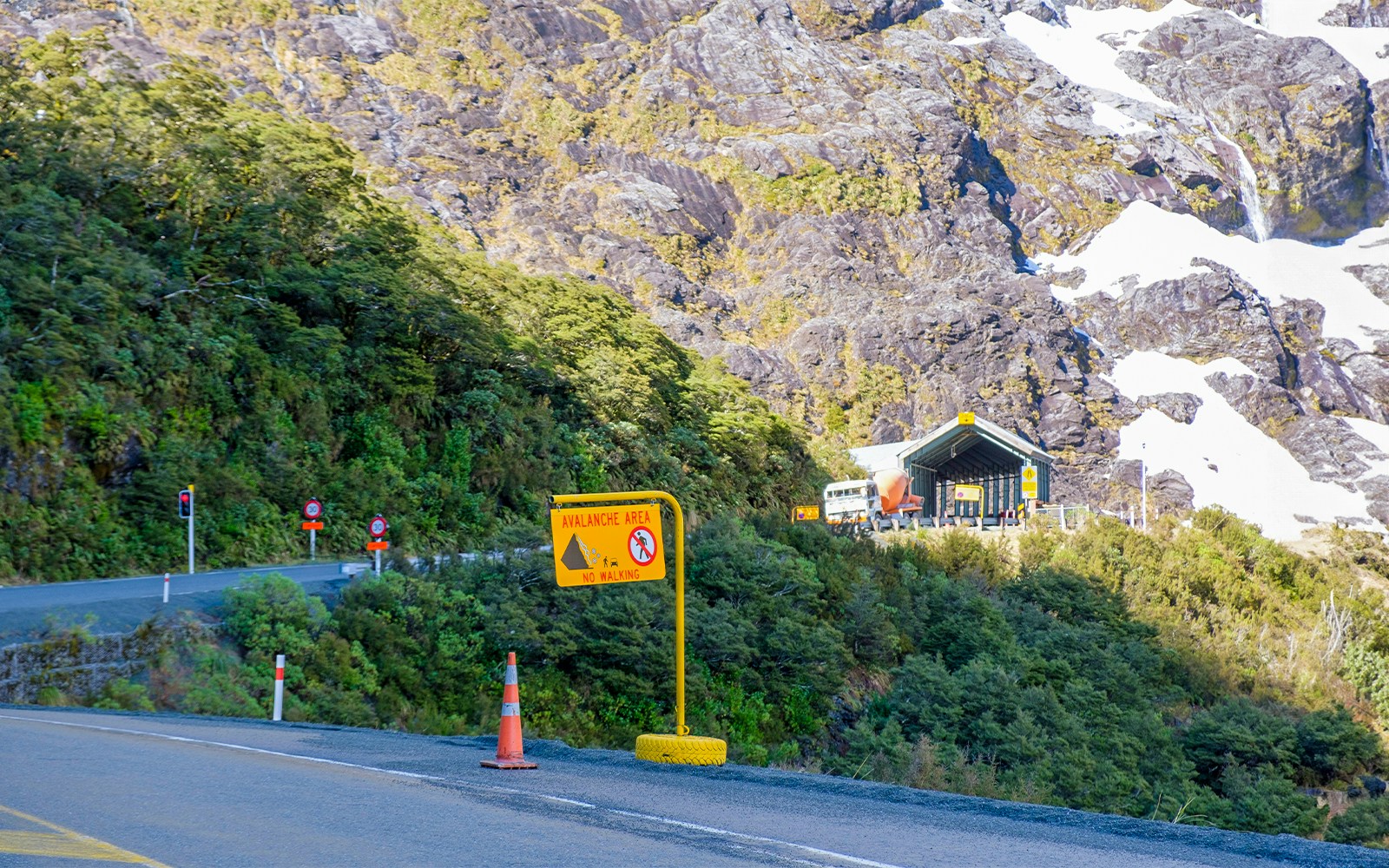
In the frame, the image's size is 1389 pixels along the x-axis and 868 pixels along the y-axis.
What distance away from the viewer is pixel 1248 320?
154 m

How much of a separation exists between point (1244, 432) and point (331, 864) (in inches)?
6392

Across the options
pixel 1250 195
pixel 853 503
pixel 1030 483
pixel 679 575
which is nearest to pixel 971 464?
pixel 1030 483

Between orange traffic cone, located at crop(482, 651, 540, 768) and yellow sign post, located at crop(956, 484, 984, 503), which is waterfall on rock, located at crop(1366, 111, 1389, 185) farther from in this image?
orange traffic cone, located at crop(482, 651, 540, 768)

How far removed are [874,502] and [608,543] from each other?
46.2 meters

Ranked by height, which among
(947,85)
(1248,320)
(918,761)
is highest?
Answer: (947,85)

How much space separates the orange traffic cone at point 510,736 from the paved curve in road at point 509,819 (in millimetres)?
147

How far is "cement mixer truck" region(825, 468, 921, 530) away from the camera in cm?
5759

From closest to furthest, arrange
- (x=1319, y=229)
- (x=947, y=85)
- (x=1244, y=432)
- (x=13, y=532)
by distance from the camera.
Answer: (x=13, y=532)
(x=1244, y=432)
(x=947, y=85)
(x=1319, y=229)

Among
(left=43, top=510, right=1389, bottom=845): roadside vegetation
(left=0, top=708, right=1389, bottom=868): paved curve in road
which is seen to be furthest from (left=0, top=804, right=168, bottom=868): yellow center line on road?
(left=43, top=510, right=1389, bottom=845): roadside vegetation

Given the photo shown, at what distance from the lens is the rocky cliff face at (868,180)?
12950 centimetres

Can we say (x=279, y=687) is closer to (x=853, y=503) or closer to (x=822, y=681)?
(x=822, y=681)

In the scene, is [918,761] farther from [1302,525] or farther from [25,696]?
[1302,525]

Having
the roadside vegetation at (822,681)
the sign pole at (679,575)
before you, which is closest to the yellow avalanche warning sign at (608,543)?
the sign pole at (679,575)

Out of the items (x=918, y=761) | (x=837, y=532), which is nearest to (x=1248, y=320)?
(x=837, y=532)
